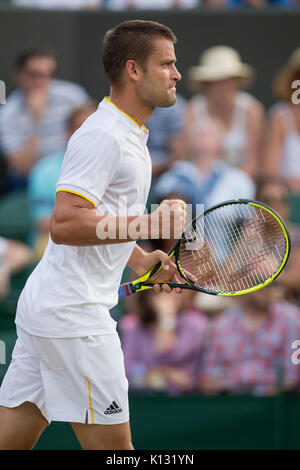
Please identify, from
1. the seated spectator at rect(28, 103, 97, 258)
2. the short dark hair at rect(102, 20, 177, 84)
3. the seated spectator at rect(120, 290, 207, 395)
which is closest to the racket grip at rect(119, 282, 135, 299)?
the short dark hair at rect(102, 20, 177, 84)

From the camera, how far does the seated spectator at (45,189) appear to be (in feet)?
18.4

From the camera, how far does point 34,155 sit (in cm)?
615

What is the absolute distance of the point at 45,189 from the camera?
226 inches

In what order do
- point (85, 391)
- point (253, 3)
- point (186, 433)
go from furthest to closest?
1. point (253, 3)
2. point (186, 433)
3. point (85, 391)

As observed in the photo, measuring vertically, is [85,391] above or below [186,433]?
above

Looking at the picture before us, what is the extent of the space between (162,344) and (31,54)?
8.03 ft

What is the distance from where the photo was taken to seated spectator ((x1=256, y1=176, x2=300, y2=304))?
5.45 meters

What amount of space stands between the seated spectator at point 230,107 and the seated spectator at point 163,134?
0.12 meters

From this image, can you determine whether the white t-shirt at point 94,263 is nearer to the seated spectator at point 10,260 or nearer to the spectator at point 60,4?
the seated spectator at point 10,260

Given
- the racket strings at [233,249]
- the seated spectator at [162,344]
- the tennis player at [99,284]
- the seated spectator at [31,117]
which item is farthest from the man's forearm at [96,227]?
the seated spectator at [31,117]

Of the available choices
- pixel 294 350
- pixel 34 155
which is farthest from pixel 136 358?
pixel 34 155

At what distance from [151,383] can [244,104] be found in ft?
7.69

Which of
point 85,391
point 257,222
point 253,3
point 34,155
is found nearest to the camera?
point 85,391

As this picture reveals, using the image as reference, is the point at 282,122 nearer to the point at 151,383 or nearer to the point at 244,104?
the point at 244,104
